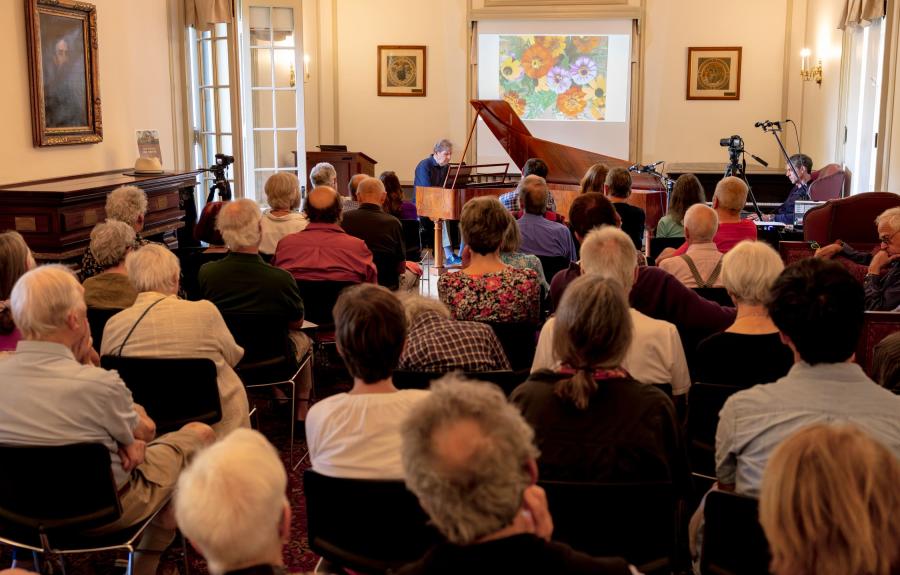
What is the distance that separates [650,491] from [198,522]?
1.12m

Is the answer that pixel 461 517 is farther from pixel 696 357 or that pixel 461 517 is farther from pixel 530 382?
pixel 696 357

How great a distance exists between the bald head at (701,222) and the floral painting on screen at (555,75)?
28.7ft

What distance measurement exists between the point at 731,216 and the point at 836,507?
4.28 m

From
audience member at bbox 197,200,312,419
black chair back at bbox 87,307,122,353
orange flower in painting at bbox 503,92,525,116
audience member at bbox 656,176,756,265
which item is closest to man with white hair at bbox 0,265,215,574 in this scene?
black chair back at bbox 87,307,122,353

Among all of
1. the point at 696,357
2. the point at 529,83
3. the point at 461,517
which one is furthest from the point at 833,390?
the point at 529,83

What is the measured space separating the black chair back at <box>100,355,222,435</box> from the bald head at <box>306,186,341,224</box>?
2082 millimetres

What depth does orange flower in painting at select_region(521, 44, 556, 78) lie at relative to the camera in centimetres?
1297

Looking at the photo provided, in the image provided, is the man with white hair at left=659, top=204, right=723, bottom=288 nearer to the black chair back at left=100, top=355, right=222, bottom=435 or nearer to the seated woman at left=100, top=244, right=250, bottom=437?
the seated woman at left=100, top=244, right=250, bottom=437

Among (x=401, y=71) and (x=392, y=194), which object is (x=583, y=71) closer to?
(x=401, y=71)

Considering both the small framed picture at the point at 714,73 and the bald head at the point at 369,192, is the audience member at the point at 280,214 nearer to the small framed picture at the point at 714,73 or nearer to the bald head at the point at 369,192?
the bald head at the point at 369,192

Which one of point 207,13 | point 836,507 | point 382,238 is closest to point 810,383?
point 836,507

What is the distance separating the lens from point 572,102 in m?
13.1

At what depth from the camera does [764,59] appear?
12.6 metres

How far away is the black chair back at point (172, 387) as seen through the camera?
11.0 feet
